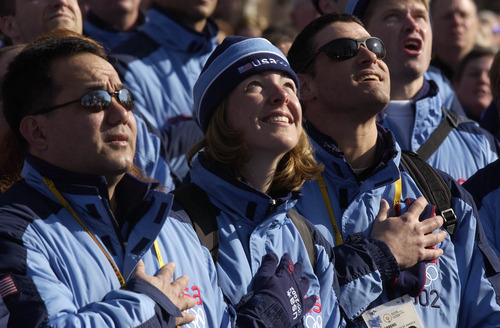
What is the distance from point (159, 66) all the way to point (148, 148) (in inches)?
36.1

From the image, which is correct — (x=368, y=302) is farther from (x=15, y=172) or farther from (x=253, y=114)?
(x=15, y=172)

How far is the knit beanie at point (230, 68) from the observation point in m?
3.86

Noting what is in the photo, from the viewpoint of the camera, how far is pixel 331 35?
455 cm

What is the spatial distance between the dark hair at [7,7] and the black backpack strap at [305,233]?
7.90 ft

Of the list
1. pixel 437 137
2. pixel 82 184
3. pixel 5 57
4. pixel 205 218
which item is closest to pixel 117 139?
pixel 82 184

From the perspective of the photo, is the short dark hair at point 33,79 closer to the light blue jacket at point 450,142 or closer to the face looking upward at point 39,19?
the face looking upward at point 39,19

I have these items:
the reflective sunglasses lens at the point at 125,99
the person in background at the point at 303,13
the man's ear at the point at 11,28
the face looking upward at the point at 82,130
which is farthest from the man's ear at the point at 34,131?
the person in background at the point at 303,13

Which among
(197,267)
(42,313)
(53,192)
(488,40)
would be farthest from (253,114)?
(488,40)

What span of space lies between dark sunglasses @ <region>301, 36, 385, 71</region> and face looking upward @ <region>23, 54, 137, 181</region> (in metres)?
1.61

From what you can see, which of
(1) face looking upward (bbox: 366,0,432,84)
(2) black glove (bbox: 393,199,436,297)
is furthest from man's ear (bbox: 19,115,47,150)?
(1) face looking upward (bbox: 366,0,432,84)

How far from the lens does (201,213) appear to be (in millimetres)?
3580

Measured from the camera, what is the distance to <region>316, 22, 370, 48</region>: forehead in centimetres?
454

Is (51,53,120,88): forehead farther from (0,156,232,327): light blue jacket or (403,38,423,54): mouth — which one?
(403,38,423,54): mouth

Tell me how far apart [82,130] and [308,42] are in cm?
185
